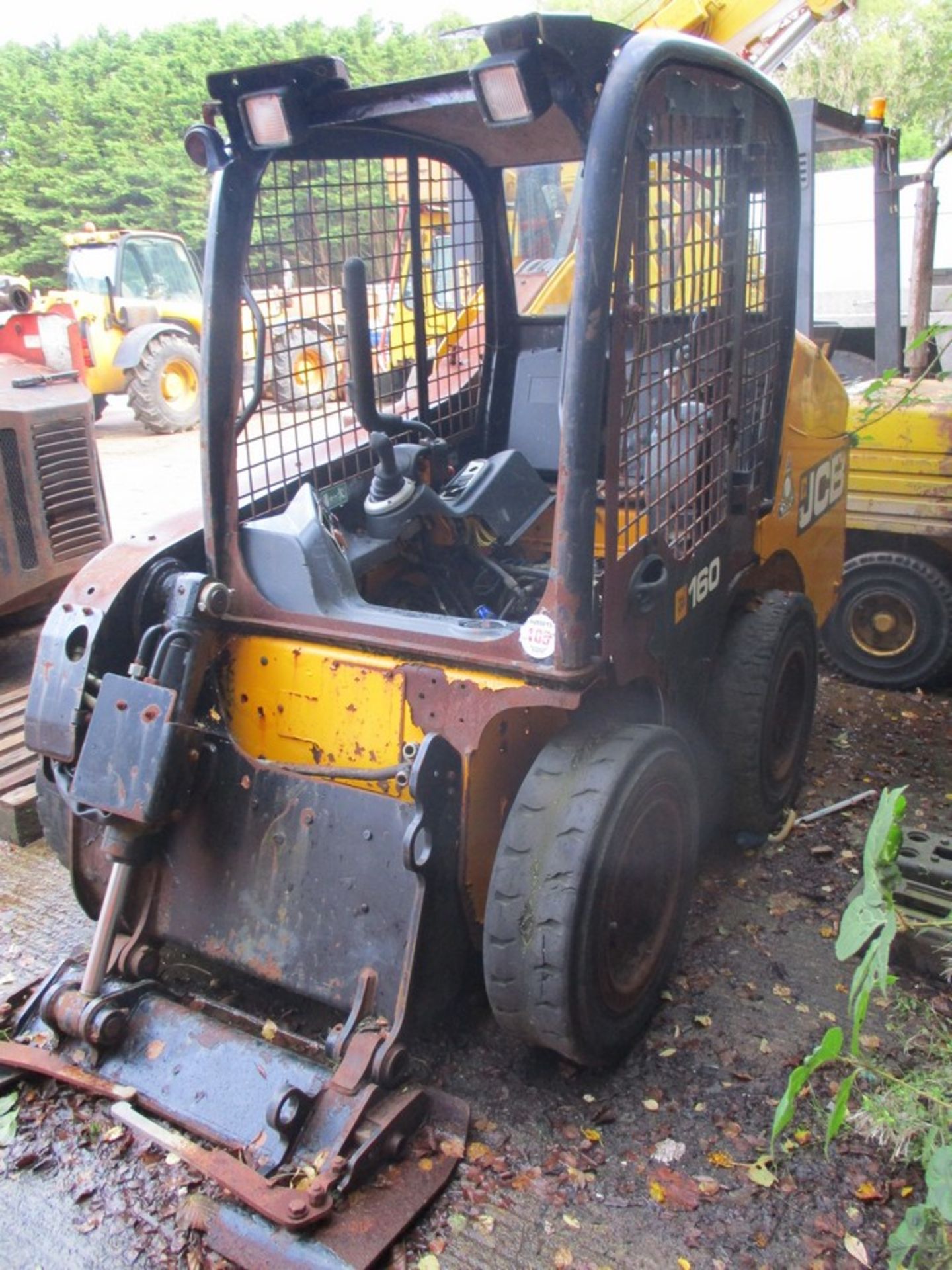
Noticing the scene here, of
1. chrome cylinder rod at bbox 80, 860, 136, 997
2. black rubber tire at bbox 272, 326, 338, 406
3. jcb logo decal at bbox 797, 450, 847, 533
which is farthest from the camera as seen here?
jcb logo decal at bbox 797, 450, 847, 533

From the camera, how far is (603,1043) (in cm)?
248

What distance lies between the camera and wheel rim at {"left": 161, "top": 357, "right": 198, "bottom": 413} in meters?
12.7

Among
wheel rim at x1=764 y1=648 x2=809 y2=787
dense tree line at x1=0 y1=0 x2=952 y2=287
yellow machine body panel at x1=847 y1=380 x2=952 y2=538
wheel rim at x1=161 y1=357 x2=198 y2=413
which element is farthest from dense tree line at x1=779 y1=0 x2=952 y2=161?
wheel rim at x1=764 y1=648 x2=809 y2=787

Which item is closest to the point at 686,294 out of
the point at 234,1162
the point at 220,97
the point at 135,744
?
the point at 220,97

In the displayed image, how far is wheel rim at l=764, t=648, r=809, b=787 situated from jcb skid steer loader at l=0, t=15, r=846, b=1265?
0.61ft

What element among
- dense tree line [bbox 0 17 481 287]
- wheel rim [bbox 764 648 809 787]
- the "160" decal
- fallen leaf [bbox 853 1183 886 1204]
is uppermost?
dense tree line [bbox 0 17 481 287]

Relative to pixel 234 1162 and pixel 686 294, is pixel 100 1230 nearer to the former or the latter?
pixel 234 1162

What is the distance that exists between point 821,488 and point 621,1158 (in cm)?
248

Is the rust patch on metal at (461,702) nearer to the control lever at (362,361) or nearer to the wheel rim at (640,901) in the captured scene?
the wheel rim at (640,901)

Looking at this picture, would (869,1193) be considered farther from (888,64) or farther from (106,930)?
(888,64)

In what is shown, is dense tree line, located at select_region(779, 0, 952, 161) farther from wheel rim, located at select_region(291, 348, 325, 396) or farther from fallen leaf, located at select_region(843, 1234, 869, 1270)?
fallen leaf, located at select_region(843, 1234, 869, 1270)

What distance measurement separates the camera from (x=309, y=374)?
3168 mm

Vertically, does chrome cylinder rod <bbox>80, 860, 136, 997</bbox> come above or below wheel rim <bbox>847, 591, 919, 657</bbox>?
above

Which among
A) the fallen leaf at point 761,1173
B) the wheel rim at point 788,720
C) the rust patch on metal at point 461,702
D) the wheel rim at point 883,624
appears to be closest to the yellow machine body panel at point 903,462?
the wheel rim at point 883,624
